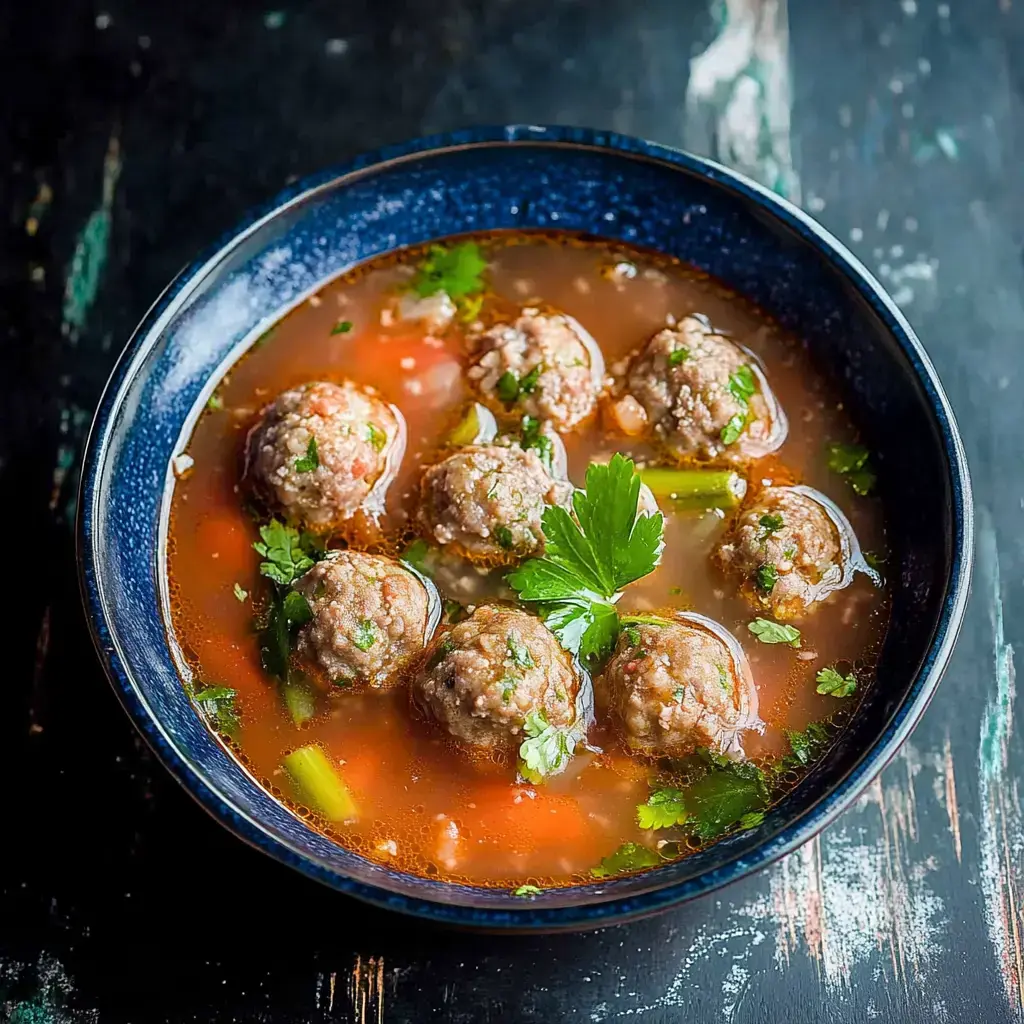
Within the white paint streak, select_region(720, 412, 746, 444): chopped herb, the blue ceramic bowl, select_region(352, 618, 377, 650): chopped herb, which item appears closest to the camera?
the blue ceramic bowl

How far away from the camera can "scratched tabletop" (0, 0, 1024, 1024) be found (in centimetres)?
411

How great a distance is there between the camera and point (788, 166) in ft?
16.9

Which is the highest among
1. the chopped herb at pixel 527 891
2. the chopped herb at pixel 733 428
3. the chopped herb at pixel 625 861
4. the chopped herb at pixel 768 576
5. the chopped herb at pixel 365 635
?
the chopped herb at pixel 733 428

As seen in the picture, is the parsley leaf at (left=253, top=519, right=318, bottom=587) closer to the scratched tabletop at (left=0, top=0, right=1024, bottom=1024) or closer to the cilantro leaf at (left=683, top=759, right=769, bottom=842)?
the scratched tabletop at (left=0, top=0, right=1024, bottom=1024)

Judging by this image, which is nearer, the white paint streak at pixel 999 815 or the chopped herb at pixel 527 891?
the chopped herb at pixel 527 891

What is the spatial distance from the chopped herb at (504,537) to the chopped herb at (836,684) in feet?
3.68

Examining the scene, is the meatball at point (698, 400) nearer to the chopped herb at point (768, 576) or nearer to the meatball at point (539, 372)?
the meatball at point (539, 372)

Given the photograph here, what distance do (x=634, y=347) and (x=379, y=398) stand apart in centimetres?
97

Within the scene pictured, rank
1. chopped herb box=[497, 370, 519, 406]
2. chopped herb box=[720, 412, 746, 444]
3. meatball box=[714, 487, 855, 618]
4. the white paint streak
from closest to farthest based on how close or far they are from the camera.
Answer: meatball box=[714, 487, 855, 618]
the white paint streak
chopped herb box=[720, 412, 746, 444]
chopped herb box=[497, 370, 519, 406]

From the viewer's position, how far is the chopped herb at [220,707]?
4.07 metres

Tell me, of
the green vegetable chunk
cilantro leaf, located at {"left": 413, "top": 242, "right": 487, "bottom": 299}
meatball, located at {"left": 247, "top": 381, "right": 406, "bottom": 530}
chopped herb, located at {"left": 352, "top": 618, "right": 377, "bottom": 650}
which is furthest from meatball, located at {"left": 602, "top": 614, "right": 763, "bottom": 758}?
cilantro leaf, located at {"left": 413, "top": 242, "right": 487, "bottom": 299}

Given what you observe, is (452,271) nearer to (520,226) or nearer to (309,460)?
(520,226)

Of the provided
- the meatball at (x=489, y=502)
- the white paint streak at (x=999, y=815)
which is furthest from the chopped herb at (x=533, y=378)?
the white paint streak at (x=999, y=815)

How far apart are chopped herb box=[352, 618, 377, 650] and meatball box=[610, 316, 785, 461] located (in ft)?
3.87
